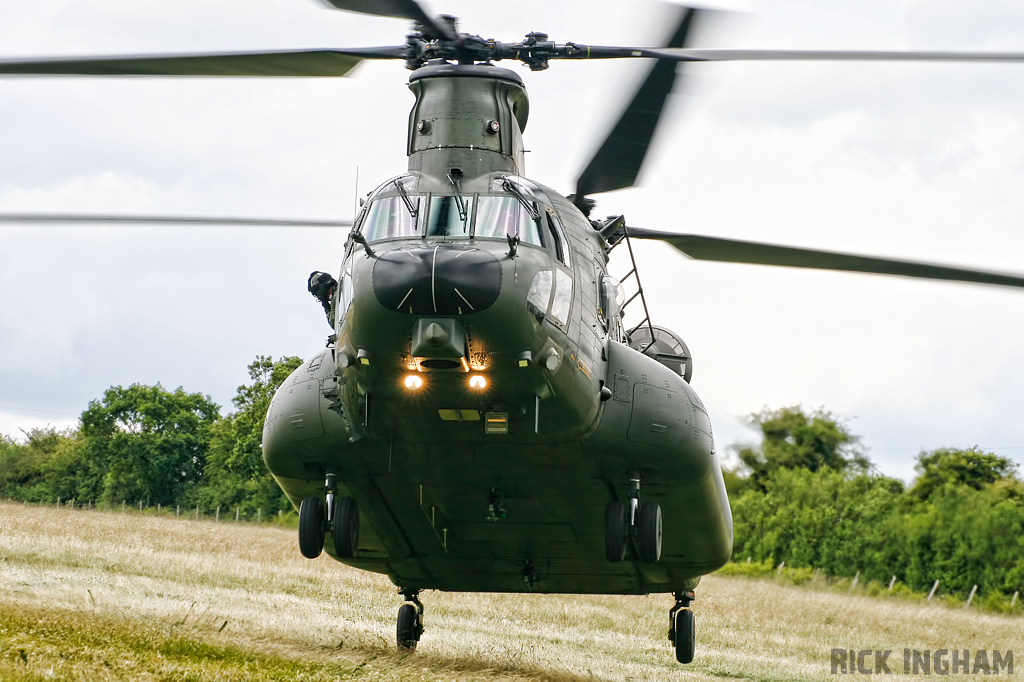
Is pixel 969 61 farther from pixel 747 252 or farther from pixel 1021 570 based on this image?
pixel 1021 570

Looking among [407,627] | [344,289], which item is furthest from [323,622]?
[344,289]

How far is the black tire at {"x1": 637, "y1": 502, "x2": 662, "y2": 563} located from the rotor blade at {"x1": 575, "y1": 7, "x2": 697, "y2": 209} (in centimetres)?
371

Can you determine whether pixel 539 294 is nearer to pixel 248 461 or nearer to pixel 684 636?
pixel 684 636

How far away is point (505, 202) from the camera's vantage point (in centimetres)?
937

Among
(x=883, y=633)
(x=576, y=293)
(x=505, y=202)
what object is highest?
(x=505, y=202)

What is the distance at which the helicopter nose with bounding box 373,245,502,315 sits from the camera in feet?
27.0

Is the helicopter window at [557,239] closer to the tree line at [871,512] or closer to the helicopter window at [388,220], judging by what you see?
the helicopter window at [388,220]

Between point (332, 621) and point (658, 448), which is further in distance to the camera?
point (332, 621)

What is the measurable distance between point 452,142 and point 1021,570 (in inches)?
1092

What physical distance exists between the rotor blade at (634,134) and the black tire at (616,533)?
3.75 m

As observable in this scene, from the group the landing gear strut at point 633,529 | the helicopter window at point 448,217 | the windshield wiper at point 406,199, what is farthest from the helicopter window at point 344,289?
the landing gear strut at point 633,529

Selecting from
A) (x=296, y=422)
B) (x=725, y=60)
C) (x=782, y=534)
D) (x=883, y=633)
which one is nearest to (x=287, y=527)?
(x=782, y=534)

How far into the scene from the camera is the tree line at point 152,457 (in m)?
43.7

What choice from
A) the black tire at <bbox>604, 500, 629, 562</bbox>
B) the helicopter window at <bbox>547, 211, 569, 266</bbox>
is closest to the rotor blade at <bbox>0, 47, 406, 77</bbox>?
the helicopter window at <bbox>547, 211, 569, 266</bbox>
